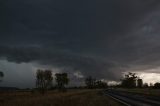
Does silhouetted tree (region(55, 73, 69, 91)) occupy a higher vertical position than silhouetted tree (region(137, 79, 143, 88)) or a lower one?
higher

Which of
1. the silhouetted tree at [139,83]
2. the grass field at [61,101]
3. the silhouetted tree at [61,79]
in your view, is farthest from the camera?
the silhouetted tree at [139,83]

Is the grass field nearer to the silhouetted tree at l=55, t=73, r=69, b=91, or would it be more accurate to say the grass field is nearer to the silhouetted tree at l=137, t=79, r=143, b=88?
the silhouetted tree at l=55, t=73, r=69, b=91

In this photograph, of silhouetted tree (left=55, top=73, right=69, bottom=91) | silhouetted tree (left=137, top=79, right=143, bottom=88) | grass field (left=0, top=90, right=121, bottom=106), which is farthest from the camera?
silhouetted tree (left=137, top=79, right=143, bottom=88)

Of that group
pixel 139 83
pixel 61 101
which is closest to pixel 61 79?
pixel 139 83

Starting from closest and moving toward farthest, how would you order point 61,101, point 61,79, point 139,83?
point 61,101
point 61,79
point 139,83

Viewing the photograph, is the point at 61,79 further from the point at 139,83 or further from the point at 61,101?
the point at 61,101

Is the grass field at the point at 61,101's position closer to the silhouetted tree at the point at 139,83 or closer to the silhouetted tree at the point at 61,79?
the silhouetted tree at the point at 61,79

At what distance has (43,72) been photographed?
98812 mm

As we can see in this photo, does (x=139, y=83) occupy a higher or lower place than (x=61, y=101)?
lower

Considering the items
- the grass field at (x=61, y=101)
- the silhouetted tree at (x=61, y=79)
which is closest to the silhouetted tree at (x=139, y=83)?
the silhouetted tree at (x=61, y=79)

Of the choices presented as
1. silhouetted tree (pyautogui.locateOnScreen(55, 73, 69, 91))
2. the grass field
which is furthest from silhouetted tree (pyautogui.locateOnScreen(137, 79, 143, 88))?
the grass field

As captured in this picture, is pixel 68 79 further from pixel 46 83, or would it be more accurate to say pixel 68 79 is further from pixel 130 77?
pixel 130 77

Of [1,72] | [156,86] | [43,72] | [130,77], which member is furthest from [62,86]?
[130,77]

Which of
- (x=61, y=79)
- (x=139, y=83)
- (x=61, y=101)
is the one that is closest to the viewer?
(x=61, y=101)
